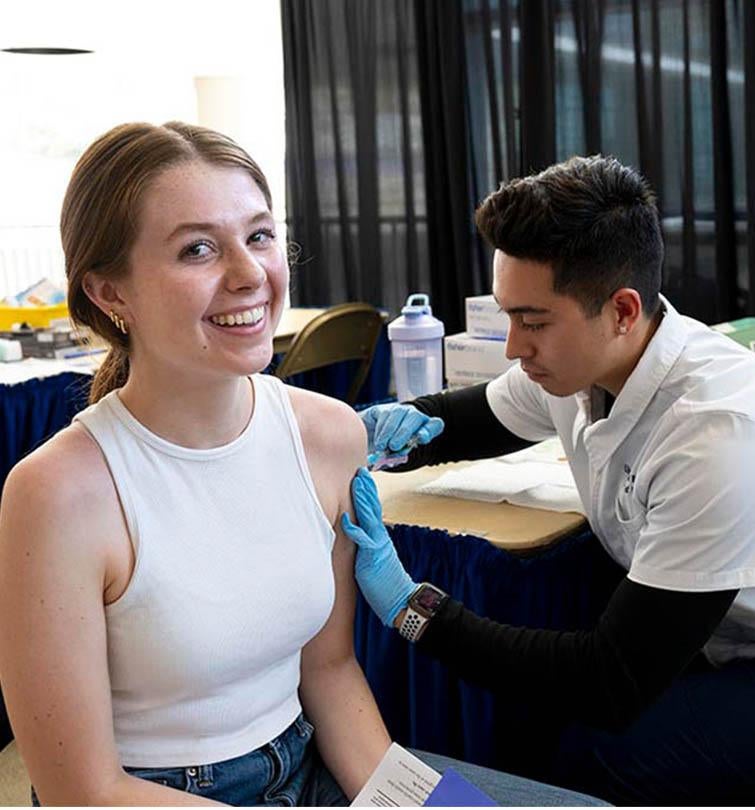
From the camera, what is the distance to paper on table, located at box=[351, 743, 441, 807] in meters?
1.09

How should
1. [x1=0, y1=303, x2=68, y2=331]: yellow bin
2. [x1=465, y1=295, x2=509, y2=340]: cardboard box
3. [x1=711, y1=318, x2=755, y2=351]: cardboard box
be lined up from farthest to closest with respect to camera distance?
[x1=0, y1=303, x2=68, y2=331]: yellow bin < [x1=465, y1=295, x2=509, y2=340]: cardboard box < [x1=711, y1=318, x2=755, y2=351]: cardboard box

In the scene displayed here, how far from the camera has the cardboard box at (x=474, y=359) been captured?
2.21 meters

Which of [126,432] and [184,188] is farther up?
[184,188]

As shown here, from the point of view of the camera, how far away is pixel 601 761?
1498 millimetres

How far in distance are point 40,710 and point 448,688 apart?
755 millimetres

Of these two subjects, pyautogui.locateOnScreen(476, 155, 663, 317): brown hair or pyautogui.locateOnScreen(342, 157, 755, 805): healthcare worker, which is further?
pyautogui.locateOnScreen(476, 155, 663, 317): brown hair

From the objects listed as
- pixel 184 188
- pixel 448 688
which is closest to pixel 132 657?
pixel 184 188

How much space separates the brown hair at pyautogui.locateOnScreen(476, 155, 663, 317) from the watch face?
0.42m

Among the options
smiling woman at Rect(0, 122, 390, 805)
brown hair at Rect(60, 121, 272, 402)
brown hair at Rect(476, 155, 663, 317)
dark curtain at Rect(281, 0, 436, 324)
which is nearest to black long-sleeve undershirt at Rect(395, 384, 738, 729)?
smiling woman at Rect(0, 122, 390, 805)

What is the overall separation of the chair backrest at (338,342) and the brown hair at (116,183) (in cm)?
203

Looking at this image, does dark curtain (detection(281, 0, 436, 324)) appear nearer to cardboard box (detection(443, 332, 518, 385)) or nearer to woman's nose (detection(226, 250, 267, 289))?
cardboard box (detection(443, 332, 518, 385))

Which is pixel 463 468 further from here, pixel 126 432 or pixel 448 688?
pixel 126 432

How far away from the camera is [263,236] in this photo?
3.67 feet

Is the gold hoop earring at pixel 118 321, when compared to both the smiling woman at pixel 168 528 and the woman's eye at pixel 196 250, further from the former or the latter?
the woman's eye at pixel 196 250
